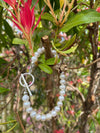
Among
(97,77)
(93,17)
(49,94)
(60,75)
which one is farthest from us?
(49,94)

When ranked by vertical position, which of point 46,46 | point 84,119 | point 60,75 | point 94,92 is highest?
point 46,46

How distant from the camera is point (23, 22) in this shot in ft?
0.87

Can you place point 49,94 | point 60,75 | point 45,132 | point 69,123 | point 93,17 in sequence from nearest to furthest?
point 93,17 → point 60,75 → point 49,94 → point 45,132 → point 69,123

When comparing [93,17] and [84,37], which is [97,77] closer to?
[84,37]

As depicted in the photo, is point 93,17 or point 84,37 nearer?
point 93,17

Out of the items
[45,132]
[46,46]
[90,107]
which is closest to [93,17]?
[46,46]

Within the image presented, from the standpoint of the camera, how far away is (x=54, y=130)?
784mm

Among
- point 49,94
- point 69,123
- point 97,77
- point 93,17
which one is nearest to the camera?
point 93,17

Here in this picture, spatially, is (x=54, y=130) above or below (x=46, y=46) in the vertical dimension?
below

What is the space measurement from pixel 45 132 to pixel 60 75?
63 cm

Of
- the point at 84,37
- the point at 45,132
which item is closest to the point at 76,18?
the point at 84,37

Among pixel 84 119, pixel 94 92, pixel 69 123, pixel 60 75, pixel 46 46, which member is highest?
pixel 46 46

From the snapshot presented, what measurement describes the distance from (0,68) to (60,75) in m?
0.34

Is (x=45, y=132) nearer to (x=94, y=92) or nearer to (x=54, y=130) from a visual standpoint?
(x=54, y=130)
